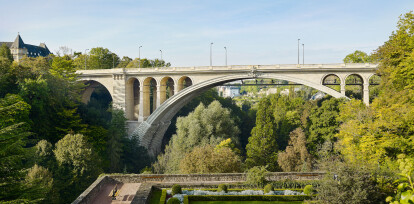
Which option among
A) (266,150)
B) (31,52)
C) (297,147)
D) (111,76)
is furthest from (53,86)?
(31,52)

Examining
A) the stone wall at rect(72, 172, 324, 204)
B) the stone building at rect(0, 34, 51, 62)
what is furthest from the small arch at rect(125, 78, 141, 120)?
the stone building at rect(0, 34, 51, 62)

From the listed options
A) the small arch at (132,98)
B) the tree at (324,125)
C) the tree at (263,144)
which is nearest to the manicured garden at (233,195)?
the tree at (263,144)

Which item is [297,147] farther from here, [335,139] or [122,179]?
[122,179]

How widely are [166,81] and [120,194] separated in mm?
22884

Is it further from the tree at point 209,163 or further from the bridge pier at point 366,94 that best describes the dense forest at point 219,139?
the bridge pier at point 366,94

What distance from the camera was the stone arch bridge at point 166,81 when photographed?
32.1 metres

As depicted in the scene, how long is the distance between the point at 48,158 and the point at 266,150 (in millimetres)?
19348

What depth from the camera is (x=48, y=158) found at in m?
25.3

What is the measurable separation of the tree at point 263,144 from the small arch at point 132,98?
16.7 metres

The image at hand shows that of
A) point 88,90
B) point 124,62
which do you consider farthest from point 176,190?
point 124,62

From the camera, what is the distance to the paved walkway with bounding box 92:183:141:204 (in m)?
17.8

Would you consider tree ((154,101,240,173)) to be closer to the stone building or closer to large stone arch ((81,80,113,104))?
large stone arch ((81,80,113,104))

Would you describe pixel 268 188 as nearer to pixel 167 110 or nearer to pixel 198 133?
pixel 198 133

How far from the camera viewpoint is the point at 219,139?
34.0m
